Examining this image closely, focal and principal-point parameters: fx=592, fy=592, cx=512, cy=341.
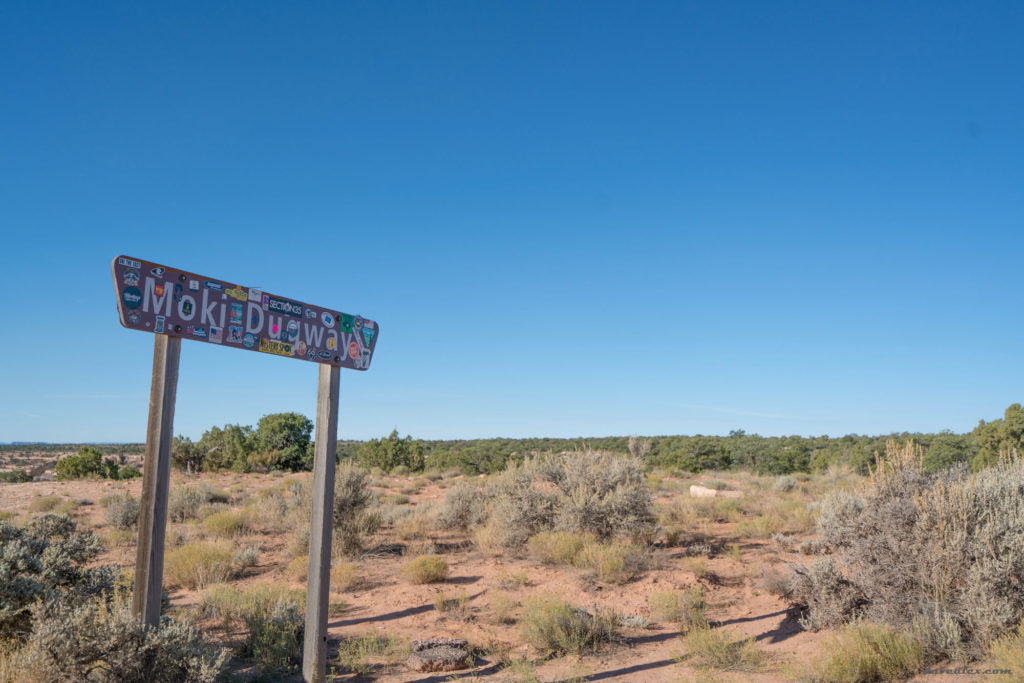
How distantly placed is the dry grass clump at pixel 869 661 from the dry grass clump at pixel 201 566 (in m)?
8.33

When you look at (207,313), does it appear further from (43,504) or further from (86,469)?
(86,469)

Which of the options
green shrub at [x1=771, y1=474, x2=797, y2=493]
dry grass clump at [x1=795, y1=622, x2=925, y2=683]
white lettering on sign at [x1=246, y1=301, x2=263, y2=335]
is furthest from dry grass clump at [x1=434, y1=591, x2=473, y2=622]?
green shrub at [x1=771, y1=474, x2=797, y2=493]

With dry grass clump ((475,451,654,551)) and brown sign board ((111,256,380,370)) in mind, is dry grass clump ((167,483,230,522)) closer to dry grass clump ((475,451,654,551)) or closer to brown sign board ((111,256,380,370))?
dry grass clump ((475,451,654,551))

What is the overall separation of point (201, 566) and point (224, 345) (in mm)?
6156

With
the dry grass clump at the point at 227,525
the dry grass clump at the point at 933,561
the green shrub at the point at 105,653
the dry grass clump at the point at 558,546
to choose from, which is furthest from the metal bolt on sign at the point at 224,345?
the dry grass clump at the point at 227,525

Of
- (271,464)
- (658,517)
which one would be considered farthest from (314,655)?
(271,464)

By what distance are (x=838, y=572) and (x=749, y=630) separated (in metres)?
1.30

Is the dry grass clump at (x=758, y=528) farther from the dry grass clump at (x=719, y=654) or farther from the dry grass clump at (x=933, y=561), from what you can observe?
the dry grass clump at (x=719, y=654)

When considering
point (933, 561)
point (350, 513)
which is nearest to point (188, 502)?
point (350, 513)

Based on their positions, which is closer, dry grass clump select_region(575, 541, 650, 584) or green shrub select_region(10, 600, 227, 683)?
green shrub select_region(10, 600, 227, 683)

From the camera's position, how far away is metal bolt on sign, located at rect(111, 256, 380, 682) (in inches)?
173

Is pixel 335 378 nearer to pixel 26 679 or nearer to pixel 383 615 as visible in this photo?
pixel 26 679

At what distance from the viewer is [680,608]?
7969 mm

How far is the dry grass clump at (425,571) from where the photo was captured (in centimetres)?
952
